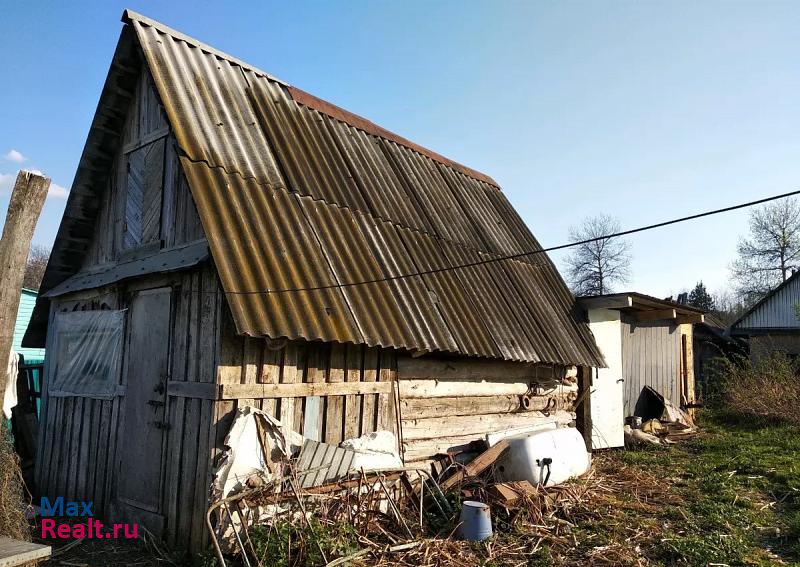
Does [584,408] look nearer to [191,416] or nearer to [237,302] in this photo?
[191,416]

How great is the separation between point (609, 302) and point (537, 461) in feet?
16.7

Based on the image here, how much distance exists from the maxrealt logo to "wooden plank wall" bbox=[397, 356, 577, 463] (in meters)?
3.60

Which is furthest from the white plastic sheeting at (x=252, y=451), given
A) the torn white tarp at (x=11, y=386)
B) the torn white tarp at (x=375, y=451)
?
the torn white tarp at (x=11, y=386)

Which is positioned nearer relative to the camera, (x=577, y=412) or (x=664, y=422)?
(x=577, y=412)

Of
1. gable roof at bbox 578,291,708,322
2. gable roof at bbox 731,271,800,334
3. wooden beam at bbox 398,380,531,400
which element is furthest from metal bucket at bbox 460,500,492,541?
gable roof at bbox 731,271,800,334

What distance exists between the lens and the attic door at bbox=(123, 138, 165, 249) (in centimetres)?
789

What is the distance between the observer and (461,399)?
890 cm

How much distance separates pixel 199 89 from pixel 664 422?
44.0 feet

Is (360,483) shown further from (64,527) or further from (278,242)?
(64,527)

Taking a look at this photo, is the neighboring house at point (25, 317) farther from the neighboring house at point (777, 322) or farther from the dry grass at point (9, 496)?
the neighboring house at point (777, 322)

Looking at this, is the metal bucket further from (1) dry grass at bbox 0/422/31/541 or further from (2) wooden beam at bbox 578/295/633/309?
(2) wooden beam at bbox 578/295/633/309

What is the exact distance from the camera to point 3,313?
16.0 ft

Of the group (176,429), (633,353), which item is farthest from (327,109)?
(633,353)

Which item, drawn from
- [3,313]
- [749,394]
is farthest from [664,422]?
[3,313]
